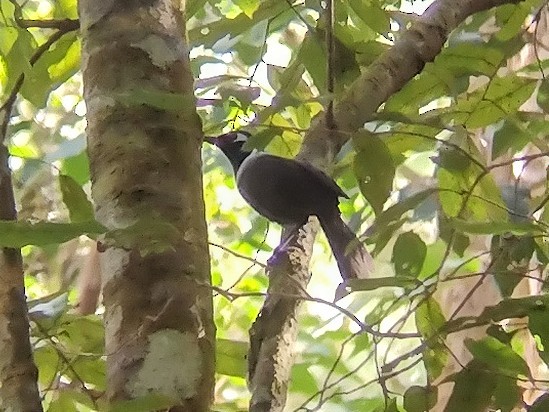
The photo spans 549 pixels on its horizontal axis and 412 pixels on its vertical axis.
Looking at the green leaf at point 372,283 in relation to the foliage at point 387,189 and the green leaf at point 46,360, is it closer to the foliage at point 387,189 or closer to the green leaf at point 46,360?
the foliage at point 387,189

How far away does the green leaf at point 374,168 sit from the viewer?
734mm

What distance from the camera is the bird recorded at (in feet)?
3.05

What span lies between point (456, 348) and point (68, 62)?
2.31 ft

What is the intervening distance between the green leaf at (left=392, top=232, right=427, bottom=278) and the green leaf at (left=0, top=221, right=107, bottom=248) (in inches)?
16.2

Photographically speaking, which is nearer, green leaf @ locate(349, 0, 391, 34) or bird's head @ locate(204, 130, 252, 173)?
green leaf @ locate(349, 0, 391, 34)

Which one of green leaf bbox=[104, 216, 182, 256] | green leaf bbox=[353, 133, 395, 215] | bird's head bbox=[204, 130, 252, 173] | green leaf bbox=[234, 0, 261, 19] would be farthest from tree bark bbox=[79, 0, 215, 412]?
bird's head bbox=[204, 130, 252, 173]

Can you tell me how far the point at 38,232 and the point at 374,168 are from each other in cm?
37

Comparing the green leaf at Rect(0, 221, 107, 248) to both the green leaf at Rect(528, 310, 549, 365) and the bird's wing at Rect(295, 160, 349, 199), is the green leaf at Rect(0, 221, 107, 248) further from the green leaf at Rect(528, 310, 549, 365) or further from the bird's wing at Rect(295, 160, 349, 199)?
the bird's wing at Rect(295, 160, 349, 199)

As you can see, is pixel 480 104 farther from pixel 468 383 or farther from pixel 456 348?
pixel 456 348

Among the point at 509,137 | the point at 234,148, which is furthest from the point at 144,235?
the point at 234,148

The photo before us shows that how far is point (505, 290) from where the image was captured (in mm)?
791

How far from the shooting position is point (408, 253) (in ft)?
2.62

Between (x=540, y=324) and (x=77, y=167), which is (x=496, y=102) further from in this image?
(x=77, y=167)

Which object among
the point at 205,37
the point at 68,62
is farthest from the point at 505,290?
the point at 68,62
